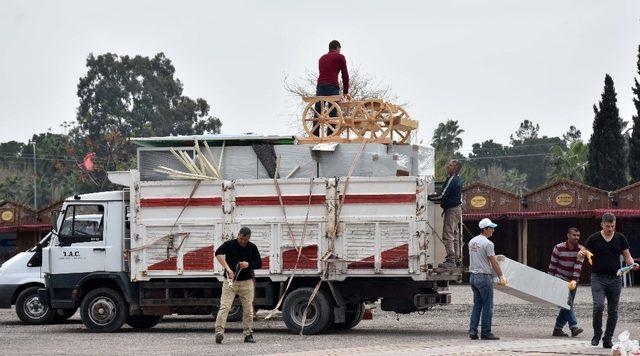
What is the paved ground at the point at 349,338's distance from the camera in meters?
17.4

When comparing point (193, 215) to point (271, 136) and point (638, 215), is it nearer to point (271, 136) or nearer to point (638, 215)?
point (271, 136)

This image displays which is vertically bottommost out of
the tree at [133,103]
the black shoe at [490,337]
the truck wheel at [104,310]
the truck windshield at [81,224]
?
the black shoe at [490,337]

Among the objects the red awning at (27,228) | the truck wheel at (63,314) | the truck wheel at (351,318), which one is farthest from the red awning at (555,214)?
the truck wheel at (63,314)

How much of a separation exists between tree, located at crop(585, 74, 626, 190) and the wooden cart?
38445 mm

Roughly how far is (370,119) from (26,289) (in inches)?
325

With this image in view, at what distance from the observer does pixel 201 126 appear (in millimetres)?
101438

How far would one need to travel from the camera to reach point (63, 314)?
24609 mm

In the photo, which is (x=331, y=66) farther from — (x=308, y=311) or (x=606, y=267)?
(x=606, y=267)

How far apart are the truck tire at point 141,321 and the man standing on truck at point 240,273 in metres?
3.99

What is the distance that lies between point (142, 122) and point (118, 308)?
83.9m

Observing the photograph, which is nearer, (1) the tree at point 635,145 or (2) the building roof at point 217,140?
(2) the building roof at point 217,140

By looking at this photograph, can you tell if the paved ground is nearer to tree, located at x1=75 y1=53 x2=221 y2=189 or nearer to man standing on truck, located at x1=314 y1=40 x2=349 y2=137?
man standing on truck, located at x1=314 y1=40 x2=349 y2=137

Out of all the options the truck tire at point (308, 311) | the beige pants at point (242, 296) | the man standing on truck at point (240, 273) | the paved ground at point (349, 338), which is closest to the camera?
the paved ground at point (349, 338)

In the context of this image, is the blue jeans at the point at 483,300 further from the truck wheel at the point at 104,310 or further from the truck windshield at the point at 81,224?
the truck windshield at the point at 81,224
